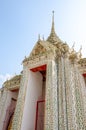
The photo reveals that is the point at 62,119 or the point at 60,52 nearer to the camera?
the point at 62,119

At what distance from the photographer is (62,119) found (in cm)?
461

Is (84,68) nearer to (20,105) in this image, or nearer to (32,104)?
(32,104)

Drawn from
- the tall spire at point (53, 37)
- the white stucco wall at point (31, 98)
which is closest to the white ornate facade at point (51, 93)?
the white stucco wall at point (31, 98)

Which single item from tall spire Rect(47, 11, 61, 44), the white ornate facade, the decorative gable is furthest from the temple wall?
tall spire Rect(47, 11, 61, 44)

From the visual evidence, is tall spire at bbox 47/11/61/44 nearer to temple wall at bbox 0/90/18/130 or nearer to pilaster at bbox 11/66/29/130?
pilaster at bbox 11/66/29/130

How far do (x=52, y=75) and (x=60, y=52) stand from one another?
149cm

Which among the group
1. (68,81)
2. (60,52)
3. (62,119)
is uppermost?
(60,52)

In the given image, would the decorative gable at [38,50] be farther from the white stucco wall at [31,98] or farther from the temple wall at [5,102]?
the temple wall at [5,102]

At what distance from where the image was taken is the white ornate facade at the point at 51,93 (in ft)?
15.2

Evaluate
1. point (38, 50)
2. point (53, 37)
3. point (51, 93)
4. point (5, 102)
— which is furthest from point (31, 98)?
point (53, 37)

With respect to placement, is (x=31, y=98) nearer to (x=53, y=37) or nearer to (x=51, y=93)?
(x=51, y=93)

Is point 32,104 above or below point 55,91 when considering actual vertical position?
below

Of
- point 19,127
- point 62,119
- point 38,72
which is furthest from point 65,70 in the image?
point 19,127

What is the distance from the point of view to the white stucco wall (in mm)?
5250
